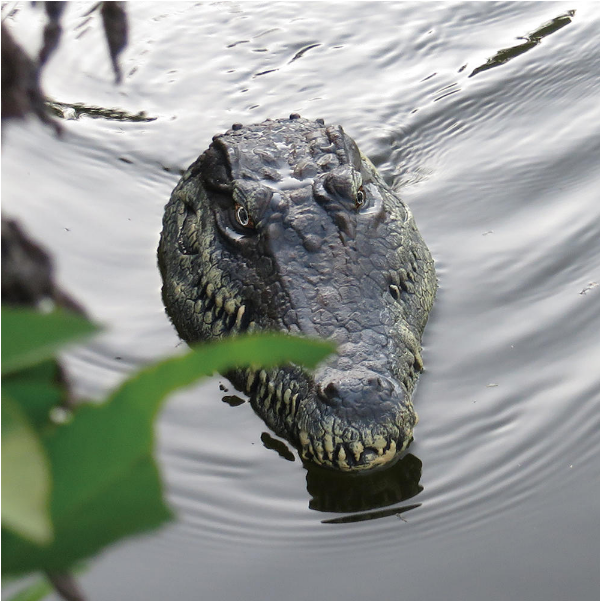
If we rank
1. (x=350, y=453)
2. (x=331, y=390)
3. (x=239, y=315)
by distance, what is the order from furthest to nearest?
1. (x=239, y=315)
2. (x=350, y=453)
3. (x=331, y=390)

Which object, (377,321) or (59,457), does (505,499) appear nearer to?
(377,321)

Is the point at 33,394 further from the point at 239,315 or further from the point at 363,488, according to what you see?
the point at 239,315

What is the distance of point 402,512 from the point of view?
10.4ft

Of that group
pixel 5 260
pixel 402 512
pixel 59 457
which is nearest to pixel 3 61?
pixel 5 260

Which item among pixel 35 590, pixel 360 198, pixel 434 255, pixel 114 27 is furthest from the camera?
pixel 434 255

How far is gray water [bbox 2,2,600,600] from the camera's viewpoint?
118 inches

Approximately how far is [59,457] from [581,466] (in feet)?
10.7

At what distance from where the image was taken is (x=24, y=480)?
1.28 feet

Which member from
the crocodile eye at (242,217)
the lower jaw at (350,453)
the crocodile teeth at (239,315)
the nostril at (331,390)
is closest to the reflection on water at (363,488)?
the lower jaw at (350,453)

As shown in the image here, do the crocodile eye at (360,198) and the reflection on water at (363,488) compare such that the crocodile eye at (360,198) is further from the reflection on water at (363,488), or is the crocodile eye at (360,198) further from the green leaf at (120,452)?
the green leaf at (120,452)

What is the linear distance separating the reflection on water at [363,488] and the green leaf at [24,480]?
9.48 feet

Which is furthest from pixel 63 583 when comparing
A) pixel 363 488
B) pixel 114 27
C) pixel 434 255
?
pixel 434 255

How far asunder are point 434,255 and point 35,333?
457cm

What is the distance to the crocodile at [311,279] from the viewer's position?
303 centimetres
